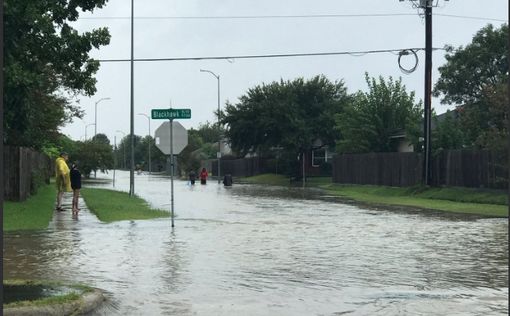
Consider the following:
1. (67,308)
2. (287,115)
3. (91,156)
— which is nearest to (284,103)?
(287,115)

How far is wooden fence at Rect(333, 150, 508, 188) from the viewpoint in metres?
28.9

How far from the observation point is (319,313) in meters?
7.56

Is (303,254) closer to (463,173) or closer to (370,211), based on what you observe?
(370,211)

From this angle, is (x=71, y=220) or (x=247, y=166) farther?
(x=247, y=166)

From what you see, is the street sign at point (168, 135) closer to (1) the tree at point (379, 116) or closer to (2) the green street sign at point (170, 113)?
(2) the green street sign at point (170, 113)

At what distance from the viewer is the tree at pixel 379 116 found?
4616 cm

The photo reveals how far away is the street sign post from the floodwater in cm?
198

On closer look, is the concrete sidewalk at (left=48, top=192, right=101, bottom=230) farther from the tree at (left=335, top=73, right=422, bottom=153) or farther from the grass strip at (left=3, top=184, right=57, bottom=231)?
the tree at (left=335, top=73, right=422, bottom=153)

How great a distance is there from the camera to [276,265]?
36.0ft

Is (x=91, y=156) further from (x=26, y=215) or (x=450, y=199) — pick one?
(x=26, y=215)

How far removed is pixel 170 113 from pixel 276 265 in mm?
7244

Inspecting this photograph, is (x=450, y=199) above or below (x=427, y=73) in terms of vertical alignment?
below

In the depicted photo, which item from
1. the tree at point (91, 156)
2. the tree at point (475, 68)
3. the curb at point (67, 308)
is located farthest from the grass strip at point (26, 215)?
the tree at point (91, 156)

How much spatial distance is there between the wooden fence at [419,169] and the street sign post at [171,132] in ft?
47.1
